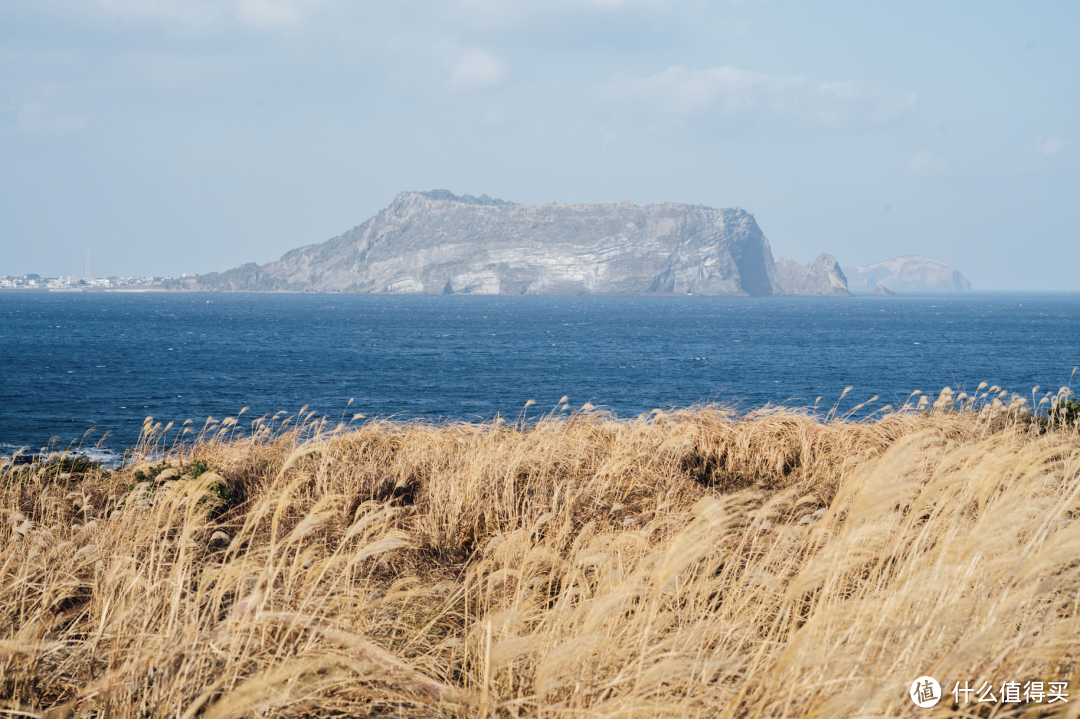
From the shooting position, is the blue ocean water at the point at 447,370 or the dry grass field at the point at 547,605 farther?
the blue ocean water at the point at 447,370

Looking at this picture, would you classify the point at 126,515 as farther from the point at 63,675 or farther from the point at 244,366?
the point at 244,366

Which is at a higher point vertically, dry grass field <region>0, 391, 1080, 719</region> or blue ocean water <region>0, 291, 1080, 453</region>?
dry grass field <region>0, 391, 1080, 719</region>

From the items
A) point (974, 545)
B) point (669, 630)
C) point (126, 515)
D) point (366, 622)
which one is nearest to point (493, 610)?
point (366, 622)

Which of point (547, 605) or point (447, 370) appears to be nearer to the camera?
point (547, 605)

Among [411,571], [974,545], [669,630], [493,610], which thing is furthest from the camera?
[411,571]

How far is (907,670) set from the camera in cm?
271

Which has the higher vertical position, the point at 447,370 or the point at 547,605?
the point at 547,605

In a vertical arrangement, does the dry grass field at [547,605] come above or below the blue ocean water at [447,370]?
above

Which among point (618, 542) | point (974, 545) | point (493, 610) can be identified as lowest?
point (493, 610)

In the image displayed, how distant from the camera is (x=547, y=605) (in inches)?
167

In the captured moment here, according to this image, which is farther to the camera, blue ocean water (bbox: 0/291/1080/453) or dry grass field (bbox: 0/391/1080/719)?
blue ocean water (bbox: 0/291/1080/453)

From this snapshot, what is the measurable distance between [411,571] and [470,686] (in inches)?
69.8

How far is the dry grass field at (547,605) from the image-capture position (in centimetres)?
281

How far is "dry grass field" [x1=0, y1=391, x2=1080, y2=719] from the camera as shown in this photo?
281cm
